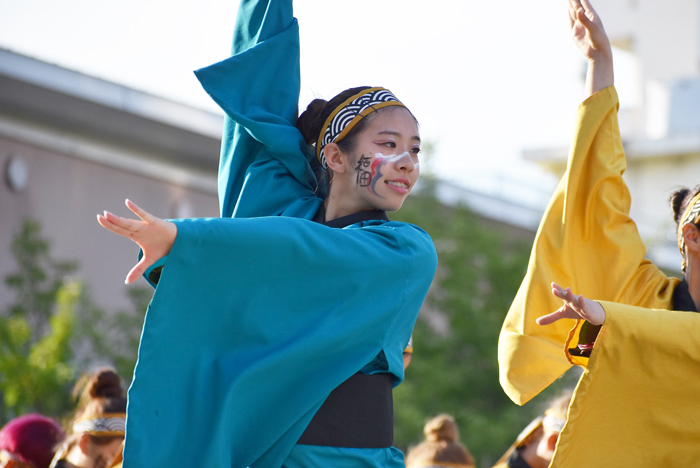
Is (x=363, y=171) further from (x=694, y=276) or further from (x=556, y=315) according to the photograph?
(x=694, y=276)

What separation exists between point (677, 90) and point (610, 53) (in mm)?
15746

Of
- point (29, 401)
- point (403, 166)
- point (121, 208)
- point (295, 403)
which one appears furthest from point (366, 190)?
point (121, 208)

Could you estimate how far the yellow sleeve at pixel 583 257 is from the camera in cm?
202

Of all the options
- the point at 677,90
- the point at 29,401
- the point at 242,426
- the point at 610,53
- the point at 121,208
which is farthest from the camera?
the point at 677,90

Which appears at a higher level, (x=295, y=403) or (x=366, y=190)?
(x=366, y=190)

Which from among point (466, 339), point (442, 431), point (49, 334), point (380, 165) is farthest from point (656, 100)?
point (380, 165)

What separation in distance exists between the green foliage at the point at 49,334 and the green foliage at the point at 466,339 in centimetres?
249

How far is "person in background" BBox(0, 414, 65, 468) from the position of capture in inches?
128

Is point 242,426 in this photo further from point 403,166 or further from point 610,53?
point 610,53

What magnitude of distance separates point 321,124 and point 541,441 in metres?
1.53

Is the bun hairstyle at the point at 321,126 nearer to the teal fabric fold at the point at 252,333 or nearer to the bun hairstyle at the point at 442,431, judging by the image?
the teal fabric fold at the point at 252,333

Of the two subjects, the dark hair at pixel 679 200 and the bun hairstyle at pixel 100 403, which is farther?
the bun hairstyle at pixel 100 403

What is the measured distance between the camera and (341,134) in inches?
76.7

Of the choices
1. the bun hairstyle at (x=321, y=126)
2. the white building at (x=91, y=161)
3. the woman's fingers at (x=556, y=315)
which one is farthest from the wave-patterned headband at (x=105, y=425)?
the white building at (x=91, y=161)
